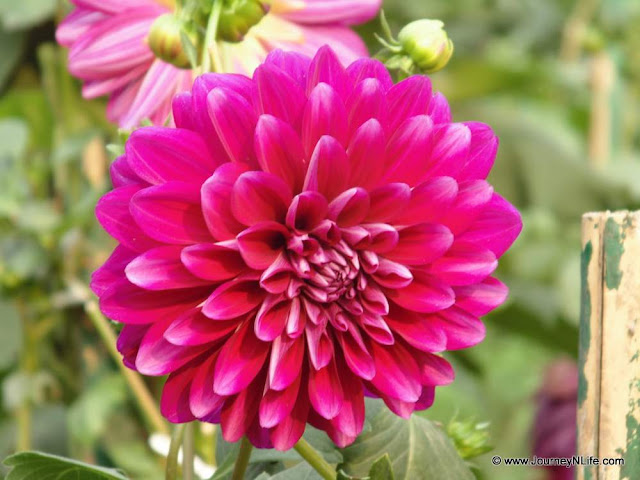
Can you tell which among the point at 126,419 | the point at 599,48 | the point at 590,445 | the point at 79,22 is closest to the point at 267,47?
the point at 79,22

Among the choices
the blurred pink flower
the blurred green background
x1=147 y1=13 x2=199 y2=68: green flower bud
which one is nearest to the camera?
x1=147 y1=13 x2=199 y2=68: green flower bud

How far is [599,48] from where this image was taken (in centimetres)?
141

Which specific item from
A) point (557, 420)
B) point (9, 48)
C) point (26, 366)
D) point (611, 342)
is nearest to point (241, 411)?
point (611, 342)

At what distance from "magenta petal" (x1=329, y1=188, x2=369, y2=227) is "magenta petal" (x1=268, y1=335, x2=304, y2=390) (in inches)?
1.5

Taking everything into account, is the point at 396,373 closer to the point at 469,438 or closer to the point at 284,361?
the point at 284,361

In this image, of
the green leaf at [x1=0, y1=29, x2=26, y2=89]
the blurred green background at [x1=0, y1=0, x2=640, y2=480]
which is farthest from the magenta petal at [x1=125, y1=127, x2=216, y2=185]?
the green leaf at [x1=0, y1=29, x2=26, y2=89]

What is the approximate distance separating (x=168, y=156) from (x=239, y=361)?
0.20 ft

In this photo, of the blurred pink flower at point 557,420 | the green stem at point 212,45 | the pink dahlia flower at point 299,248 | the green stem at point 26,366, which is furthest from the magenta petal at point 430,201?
the blurred pink flower at point 557,420

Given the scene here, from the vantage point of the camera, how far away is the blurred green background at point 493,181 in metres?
0.75

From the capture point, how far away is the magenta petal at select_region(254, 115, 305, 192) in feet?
0.90

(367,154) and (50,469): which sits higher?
(367,154)

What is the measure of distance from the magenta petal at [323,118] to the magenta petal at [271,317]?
0.04 m

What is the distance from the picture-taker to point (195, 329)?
0.91 feet

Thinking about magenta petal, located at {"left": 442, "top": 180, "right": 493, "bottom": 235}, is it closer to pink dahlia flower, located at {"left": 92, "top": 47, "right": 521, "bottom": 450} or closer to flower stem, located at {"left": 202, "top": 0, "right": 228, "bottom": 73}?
pink dahlia flower, located at {"left": 92, "top": 47, "right": 521, "bottom": 450}
